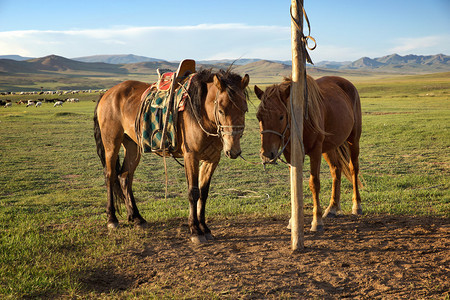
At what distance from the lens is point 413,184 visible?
29.0ft

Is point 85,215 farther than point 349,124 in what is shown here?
Yes

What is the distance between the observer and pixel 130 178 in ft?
21.9

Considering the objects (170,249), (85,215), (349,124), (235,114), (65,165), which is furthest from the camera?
(65,165)

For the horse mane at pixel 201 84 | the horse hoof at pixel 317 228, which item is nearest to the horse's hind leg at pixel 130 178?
the horse mane at pixel 201 84

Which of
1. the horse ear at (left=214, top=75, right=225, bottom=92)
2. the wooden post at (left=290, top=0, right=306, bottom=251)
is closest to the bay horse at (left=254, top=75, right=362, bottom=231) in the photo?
the wooden post at (left=290, top=0, right=306, bottom=251)

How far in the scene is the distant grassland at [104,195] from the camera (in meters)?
4.82

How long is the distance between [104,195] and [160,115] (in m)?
4.13

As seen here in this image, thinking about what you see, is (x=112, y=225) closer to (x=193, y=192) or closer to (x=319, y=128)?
(x=193, y=192)

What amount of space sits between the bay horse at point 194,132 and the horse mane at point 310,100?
0.38m

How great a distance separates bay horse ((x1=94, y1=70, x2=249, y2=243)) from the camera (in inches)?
185

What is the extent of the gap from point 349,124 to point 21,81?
554 feet

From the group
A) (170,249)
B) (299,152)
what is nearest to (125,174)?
(170,249)

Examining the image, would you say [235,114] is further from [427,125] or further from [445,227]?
[427,125]

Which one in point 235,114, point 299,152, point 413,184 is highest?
point 235,114
